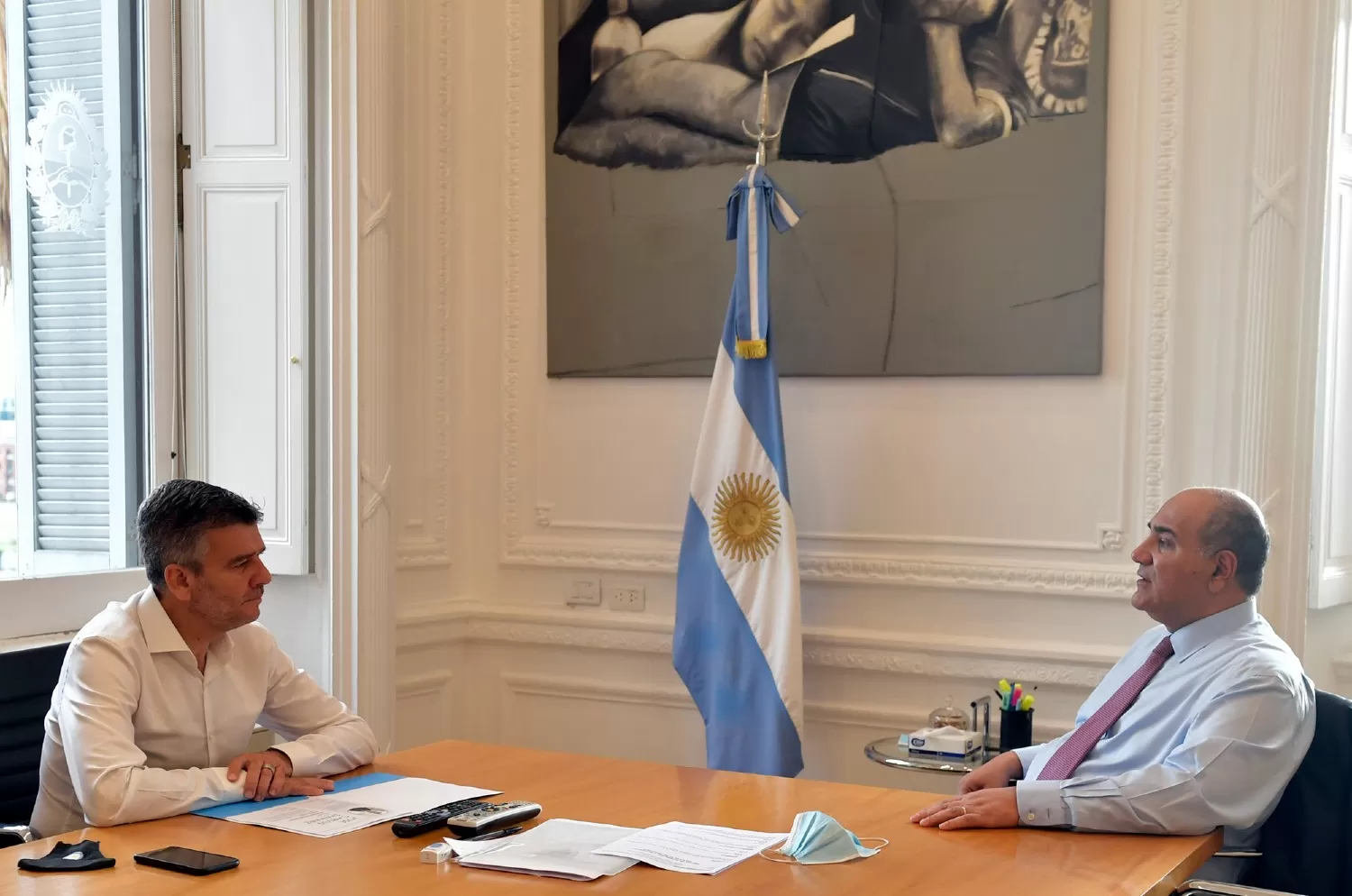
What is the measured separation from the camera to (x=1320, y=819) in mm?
2498

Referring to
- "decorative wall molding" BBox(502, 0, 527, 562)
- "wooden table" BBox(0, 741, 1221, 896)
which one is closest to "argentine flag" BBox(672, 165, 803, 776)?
"decorative wall molding" BBox(502, 0, 527, 562)

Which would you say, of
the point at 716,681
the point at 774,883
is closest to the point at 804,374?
the point at 716,681

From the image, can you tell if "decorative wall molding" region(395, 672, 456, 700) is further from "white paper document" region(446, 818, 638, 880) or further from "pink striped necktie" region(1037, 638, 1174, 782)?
"pink striped necktie" region(1037, 638, 1174, 782)

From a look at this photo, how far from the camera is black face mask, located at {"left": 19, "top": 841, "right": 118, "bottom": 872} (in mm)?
2113

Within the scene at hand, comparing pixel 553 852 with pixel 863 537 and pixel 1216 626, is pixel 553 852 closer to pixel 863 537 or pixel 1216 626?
pixel 1216 626

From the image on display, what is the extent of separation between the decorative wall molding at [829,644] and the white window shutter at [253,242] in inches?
25.8

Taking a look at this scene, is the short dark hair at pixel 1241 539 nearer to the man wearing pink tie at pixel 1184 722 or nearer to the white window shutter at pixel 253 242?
the man wearing pink tie at pixel 1184 722

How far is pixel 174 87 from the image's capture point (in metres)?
4.31

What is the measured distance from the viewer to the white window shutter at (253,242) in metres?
4.30

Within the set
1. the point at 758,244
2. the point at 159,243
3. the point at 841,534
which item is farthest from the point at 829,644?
the point at 159,243

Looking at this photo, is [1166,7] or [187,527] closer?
[187,527]

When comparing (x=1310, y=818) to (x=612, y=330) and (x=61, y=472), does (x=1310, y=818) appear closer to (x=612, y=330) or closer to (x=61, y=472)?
(x=612, y=330)

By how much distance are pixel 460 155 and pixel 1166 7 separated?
2335 millimetres

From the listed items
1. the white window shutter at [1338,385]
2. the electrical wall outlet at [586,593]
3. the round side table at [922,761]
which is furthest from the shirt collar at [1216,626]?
the electrical wall outlet at [586,593]
